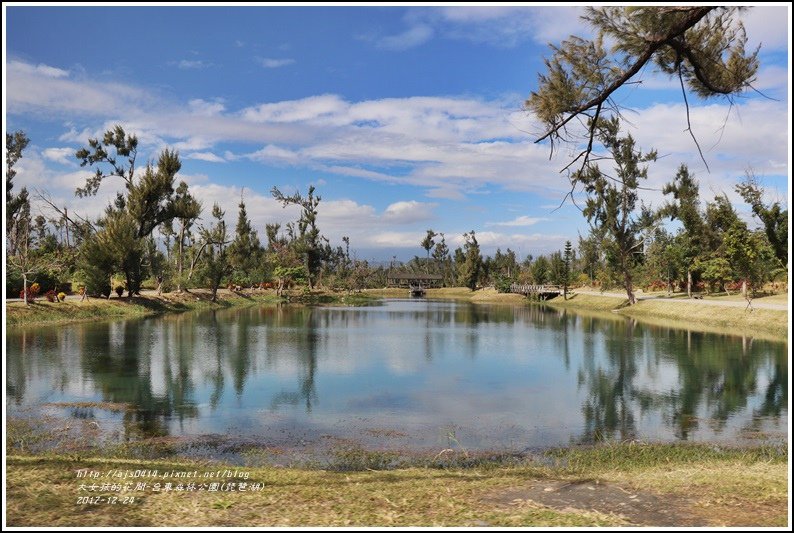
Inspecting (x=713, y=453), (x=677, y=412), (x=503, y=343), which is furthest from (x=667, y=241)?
(x=713, y=453)

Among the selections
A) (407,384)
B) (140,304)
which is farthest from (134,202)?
(407,384)

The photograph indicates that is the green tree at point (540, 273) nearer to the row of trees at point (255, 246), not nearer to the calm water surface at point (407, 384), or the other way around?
the row of trees at point (255, 246)

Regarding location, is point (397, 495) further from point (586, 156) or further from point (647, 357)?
point (647, 357)

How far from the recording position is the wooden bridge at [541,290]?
60594 millimetres

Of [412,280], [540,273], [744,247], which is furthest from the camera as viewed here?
[412,280]

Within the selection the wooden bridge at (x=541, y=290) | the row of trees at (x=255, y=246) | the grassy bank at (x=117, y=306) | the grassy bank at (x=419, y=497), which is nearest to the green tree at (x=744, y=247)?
the row of trees at (x=255, y=246)

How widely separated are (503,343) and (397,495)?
19.0 m

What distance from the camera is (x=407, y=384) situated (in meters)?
15.3

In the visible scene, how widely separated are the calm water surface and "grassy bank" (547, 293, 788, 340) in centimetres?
255

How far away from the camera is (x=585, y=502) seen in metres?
5.65

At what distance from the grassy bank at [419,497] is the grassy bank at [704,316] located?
21.7m

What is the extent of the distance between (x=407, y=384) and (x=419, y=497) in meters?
9.56

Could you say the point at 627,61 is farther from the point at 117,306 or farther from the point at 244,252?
the point at 244,252

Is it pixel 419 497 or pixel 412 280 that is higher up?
pixel 412 280
